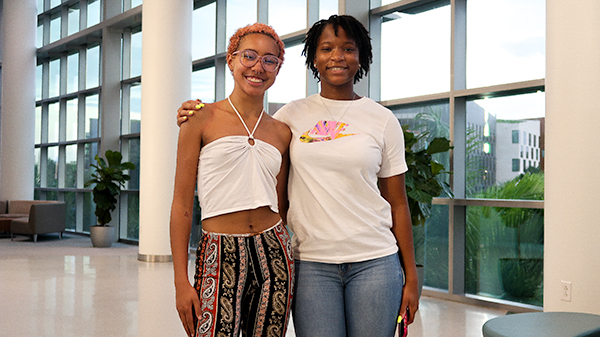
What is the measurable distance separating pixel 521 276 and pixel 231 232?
453cm

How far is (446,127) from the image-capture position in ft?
20.7

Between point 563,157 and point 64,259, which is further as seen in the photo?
point 64,259

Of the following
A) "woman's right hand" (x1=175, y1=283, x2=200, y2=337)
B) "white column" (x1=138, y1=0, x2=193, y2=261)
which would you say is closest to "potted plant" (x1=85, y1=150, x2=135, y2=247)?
"white column" (x1=138, y1=0, x2=193, y2=261)

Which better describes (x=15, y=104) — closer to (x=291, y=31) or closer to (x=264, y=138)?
(x=291, y=31)

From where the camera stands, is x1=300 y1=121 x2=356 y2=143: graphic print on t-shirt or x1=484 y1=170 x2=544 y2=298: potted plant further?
x1=484 y1=170 x2=544 y2=298: potted plant

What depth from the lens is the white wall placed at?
349cm

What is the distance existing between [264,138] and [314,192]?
0.24 metres

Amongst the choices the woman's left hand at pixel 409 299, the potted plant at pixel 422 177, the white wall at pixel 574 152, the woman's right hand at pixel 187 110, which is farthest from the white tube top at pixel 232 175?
the potted plant at pixel 422 177

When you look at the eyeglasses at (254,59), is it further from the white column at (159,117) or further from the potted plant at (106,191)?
the potted plant at (106,191)

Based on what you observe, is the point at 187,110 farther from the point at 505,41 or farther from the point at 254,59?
the point at 505,41

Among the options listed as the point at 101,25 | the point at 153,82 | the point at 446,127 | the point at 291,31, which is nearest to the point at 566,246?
the point at 446,127

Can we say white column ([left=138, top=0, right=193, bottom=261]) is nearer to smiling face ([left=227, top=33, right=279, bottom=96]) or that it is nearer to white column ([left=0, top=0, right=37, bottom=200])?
white column ([left=0, top=0, right=37, bottom=200])

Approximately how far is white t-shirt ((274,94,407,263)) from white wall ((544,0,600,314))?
2.07 m

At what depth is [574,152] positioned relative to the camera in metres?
3.58
